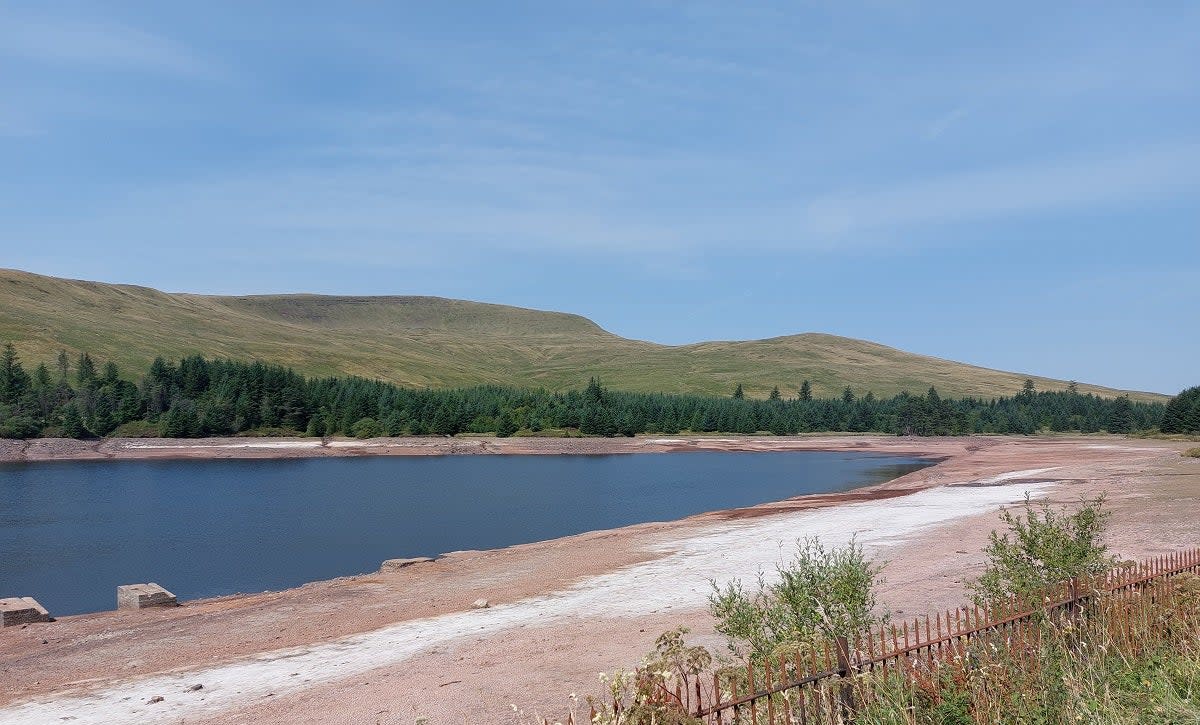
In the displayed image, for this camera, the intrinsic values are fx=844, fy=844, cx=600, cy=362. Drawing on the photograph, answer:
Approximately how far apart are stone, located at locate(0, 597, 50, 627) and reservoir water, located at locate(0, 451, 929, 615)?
6.24 m

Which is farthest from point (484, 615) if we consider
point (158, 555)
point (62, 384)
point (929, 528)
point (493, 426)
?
point (62, 384)

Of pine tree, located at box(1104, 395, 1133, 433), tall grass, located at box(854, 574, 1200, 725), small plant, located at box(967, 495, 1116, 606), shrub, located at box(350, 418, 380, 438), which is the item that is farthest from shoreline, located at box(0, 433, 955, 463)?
tall grass, located at box(854, 574, 1200, 725)

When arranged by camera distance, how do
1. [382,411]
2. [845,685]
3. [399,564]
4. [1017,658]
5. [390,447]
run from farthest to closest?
[382,411], [390,447], [399,564], [1017,658], [845,685]

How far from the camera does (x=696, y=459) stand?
394ft

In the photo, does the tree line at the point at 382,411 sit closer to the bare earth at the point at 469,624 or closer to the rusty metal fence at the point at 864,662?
the bare earth at the point at 469,624

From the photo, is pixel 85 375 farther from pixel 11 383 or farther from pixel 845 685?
pixel 845 685

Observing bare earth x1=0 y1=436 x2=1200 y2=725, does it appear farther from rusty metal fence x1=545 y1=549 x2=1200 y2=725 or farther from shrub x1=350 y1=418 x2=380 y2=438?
shrub x1=350 y1=418 x2=380 y2=438

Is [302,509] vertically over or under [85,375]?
under

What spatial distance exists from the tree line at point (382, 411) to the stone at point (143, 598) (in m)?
110

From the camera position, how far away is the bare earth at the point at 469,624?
50.3 ft

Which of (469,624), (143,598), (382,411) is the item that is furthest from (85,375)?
(469,624)

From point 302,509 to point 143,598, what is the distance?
115ft

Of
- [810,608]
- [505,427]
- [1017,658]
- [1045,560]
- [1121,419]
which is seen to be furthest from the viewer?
[1121,419]

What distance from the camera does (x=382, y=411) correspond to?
154625mm
